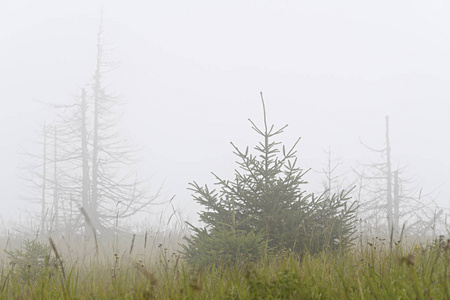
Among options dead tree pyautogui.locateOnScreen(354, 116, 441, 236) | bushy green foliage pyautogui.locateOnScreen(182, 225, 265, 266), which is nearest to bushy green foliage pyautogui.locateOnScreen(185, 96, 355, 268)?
bushy green foliage pyautogui.locateOnScreen(182, 225, 265, 266)

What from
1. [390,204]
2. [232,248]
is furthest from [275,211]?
[390,204]

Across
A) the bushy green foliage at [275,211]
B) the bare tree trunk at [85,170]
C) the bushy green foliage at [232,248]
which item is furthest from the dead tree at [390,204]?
Answer: the bare tree trunk at [85,170]

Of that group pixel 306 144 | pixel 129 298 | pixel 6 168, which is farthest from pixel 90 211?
pixel 306 144

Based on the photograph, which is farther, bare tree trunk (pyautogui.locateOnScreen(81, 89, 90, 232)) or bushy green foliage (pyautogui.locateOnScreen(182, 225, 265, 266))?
bare tree trunk (pyautogui.locateOnScreen(81, 89, 90, 232))

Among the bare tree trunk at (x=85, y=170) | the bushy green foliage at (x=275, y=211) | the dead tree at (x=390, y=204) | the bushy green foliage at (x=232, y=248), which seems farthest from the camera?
the bare tree trunk at (x=85, y=170)

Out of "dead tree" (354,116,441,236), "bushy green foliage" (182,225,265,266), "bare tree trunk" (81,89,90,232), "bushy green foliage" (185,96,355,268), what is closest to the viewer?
"bushy green foliage" (182,225,265,266)

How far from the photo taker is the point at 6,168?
Answer: 10544 cm

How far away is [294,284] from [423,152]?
147m

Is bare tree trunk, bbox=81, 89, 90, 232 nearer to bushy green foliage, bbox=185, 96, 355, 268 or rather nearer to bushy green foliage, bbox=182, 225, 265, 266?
bushy green foliage, bbox=185, 96, 355, 268

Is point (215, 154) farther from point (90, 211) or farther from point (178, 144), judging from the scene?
point (90, 211)

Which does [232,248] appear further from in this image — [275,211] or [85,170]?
[85,170]

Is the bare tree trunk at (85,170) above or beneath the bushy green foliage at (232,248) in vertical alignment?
above

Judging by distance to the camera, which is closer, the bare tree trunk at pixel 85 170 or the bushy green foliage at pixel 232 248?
the bushy green foliage at pixel 232 248

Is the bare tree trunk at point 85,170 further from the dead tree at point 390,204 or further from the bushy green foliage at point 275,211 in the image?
the bushy green foliage at point 275,211
